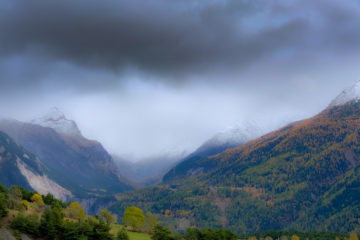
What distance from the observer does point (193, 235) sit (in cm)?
16612

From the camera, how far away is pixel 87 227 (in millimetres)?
147375

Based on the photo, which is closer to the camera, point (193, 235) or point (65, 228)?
point (65, 228)

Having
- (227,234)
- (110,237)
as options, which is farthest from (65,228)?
(227,234)

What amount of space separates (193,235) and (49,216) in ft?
210

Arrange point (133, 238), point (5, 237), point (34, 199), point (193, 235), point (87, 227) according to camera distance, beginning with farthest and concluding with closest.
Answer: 1. point (34, 199)
2. point (133, 238)
3. point (193, 235)
4. point (87, 227)
5. point (5, 237)

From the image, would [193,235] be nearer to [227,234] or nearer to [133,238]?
[227,234]

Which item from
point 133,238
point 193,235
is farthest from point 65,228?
point 193,235

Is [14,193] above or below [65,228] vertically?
above

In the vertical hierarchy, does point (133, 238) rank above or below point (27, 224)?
below

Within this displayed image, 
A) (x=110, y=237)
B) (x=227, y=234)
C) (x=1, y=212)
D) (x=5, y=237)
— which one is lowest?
(x=227, y=234)

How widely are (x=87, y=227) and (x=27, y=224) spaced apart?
75.8ft

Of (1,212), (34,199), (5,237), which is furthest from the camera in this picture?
(34,199)

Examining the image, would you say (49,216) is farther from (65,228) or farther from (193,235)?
(193,235)


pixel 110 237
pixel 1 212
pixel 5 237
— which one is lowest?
pixel 110 237
